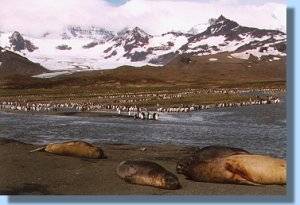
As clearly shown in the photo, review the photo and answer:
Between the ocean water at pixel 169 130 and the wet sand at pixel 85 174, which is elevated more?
the ocean water at pixel 169 130

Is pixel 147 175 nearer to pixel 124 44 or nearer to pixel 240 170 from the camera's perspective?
pixel 240 170

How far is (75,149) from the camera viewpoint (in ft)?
25.0

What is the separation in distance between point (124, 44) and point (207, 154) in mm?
2059

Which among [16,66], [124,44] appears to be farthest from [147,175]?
[16,66]

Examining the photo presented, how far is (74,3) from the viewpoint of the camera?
7.86 metres

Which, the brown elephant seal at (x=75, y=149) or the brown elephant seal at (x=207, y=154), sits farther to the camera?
the brown elephant seal at (x=75, y=149)

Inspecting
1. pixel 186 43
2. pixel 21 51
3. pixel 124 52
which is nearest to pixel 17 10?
pixel 21 51

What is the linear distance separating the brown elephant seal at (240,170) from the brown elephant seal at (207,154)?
53mm

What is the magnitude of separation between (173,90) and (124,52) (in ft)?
3.69

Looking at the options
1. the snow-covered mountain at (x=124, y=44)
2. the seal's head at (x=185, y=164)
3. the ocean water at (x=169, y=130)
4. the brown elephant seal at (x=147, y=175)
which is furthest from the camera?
the snow-covered mountain at (x=124, y=44)

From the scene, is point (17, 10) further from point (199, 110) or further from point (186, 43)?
point (199, 110)

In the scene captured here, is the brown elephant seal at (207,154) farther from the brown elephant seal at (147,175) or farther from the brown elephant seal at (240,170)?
the brown elephant seal at (147,175)

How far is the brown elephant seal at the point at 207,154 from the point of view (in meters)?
7.29

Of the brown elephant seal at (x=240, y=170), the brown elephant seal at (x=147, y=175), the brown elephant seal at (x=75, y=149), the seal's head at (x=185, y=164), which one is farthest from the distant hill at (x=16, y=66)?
the brown elephant seal at (x=240, y=170)
